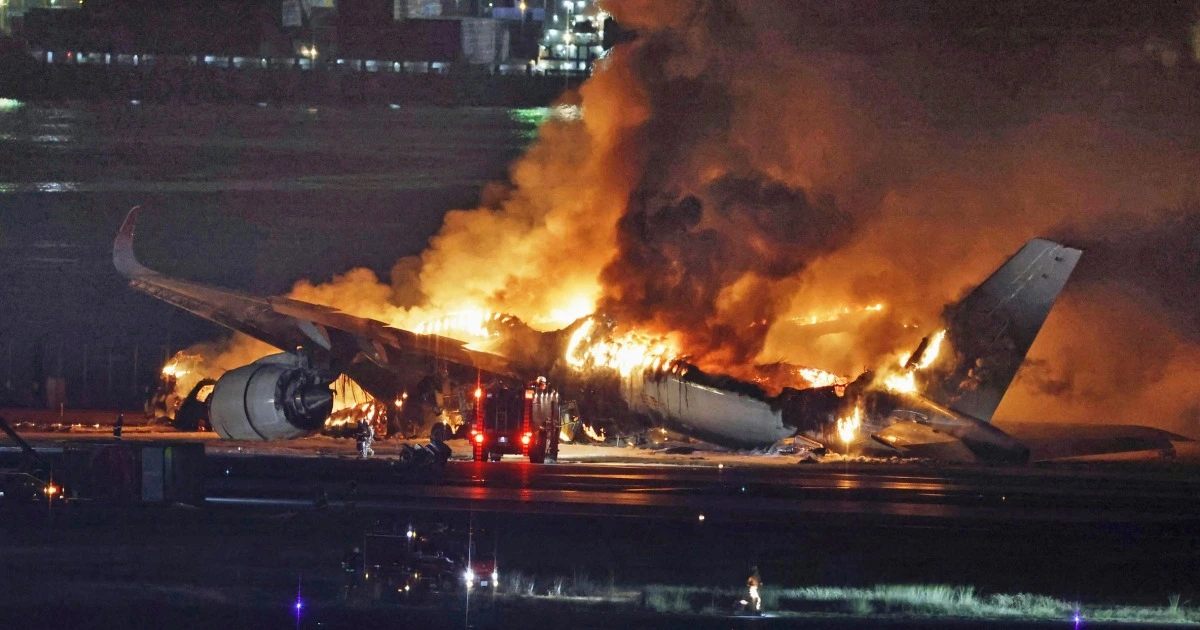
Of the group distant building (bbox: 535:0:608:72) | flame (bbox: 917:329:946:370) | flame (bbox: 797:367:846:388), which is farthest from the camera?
distant building (bbox: 535:0:608:72)

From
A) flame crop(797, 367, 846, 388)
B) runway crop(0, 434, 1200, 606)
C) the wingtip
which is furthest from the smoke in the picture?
the wingtip

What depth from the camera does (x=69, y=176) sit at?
9800 cm

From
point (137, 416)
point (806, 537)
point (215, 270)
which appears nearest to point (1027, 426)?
point (806, 537)

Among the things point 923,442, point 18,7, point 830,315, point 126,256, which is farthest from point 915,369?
point 18,7

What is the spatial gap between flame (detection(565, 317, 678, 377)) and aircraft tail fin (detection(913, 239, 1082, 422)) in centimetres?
566

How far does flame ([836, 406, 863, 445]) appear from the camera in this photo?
93.8ft

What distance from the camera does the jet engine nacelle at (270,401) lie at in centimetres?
3241

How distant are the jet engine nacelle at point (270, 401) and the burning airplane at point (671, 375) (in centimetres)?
3

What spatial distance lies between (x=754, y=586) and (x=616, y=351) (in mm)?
14641

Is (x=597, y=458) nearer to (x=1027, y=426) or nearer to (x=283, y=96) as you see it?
(x=1027, y=426)

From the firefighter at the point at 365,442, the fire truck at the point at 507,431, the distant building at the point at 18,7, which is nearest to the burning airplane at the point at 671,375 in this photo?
the firefighter at the point at 365,442

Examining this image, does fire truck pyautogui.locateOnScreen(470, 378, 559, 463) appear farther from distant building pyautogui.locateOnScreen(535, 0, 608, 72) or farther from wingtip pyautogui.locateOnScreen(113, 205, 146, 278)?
A: distant building pyautogui.locateOnScreen(535, 0, 608, 72)

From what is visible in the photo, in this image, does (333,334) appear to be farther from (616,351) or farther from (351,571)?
(351,571)

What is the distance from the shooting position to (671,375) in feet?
98.7
